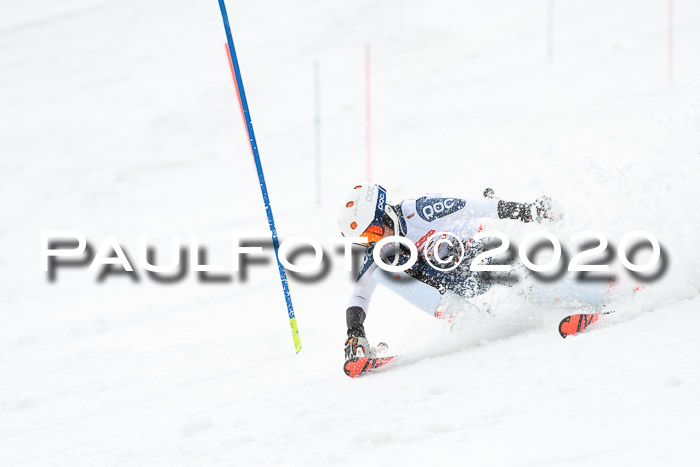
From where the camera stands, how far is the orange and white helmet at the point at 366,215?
4379 millimetres

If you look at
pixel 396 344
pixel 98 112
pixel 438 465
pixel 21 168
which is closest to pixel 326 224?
pixel 396 344

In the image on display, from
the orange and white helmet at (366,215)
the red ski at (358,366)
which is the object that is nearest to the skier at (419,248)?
the orange and white helmet at (366,215)

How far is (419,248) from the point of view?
4.56 m

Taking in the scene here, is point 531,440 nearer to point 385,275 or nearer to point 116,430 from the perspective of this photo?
point 385,275

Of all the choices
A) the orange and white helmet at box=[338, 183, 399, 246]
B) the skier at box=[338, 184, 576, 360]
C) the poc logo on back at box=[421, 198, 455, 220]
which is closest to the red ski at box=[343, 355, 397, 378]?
the skier at box=[338, 184, 576, 360]

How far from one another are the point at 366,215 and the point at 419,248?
433 millimetres

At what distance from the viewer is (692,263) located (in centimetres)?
A: 412

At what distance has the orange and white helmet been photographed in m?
4.38

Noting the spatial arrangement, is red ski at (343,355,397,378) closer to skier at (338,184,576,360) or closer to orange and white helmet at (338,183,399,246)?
skier at (338,184,576,360)

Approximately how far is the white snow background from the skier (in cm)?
25

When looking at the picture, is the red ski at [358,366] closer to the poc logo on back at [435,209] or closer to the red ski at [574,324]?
the poc logo on back at [435,209]

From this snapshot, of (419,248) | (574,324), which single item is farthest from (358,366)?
(574,324)

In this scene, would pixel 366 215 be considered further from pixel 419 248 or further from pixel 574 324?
pixel 574 324

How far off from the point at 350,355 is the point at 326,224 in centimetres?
583
